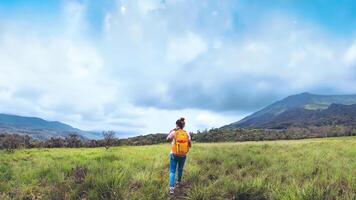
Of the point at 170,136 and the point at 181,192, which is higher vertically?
the point at 170,136

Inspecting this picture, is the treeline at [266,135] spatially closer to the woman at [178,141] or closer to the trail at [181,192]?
the trail at [181,192]

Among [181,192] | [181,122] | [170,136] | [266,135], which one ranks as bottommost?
[181,192]

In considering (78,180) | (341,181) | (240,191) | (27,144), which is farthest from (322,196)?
(27,144)

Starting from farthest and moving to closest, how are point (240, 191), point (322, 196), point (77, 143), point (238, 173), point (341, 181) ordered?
point (77, 143), point (238, 173), point (341, 181), point (240, 191), point (322, 196)

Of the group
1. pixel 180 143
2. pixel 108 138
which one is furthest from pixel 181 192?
pixel 108 138

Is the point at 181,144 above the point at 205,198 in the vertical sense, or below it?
above

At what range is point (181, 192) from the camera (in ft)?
42.4

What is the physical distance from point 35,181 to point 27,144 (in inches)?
2274

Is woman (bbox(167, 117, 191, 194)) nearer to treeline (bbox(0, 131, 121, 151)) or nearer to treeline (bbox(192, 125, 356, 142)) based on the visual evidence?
treeline (bbox(0, 131, 121, 151))

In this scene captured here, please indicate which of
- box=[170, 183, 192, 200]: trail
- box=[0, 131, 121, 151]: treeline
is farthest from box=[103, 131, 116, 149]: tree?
box=[170, 183, 192, 200]: trail

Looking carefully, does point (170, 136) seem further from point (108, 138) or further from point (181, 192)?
point (108, 138)

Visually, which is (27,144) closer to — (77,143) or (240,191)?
(77,143)

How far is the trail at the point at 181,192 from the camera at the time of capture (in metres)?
12.1

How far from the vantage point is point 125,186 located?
A: 12.2m
